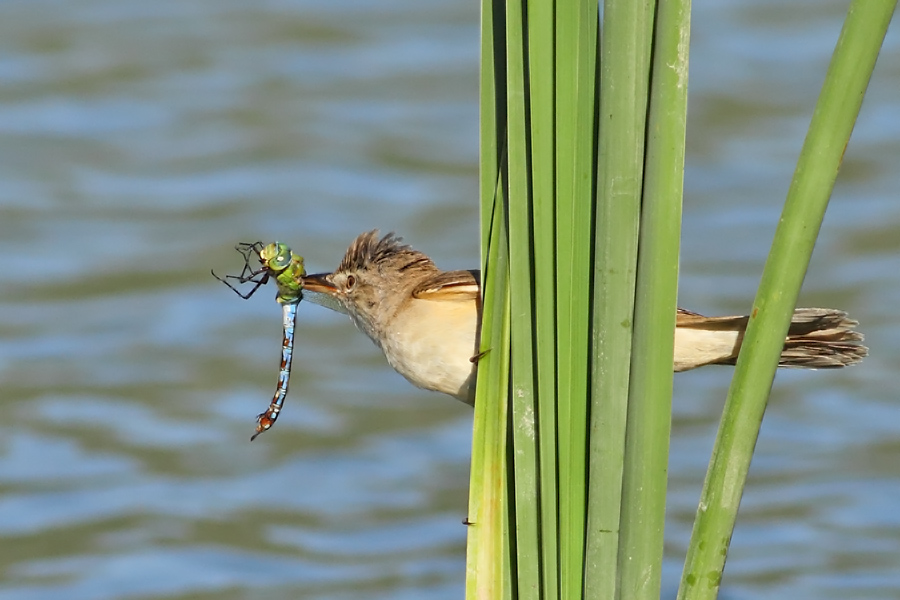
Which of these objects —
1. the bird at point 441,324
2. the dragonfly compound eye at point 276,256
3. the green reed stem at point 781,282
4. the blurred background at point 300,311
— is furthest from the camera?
the blurred background at point 300,311

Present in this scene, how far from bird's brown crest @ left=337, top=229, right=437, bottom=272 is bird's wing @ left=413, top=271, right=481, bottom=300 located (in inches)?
11.2

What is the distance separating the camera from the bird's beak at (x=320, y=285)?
488 centimetres

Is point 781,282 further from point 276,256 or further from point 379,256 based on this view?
point 379,256

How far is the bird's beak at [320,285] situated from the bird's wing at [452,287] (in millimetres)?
428

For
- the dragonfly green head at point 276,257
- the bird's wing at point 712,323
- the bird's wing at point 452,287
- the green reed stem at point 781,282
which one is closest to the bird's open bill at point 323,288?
the dragonfly green head at point 276,257

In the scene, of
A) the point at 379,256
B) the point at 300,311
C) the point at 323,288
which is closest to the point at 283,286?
the point at 323,288

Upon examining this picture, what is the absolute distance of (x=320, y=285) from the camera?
4.92 metres

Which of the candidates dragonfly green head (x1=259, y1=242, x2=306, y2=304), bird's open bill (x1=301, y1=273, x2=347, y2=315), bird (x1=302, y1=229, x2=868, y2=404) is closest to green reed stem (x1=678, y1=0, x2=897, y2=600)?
bird (x1=302, y1=229, x2=868, y2=404)

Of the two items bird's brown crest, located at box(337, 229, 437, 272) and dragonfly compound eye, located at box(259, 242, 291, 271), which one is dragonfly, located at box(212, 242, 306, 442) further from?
bird's brown crest, located at box(337, 229, 437, 272)

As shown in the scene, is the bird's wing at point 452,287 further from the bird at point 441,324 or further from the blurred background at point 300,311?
the blurred background at point 300,311

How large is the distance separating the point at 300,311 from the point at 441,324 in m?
9.29

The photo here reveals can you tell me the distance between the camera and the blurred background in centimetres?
975

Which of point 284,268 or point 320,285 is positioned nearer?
point 284,268

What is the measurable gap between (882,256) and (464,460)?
525cm
